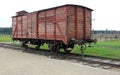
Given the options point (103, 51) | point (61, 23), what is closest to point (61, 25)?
point (61, 23)

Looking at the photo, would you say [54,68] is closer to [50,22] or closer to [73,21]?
[73,21]

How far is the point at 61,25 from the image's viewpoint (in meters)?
16.2

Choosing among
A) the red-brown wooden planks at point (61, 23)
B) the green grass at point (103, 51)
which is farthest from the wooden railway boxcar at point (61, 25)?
the green grass at point (103, 51)

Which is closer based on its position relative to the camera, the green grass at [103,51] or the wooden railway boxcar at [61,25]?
the wooden railway boxcar at [61,25]

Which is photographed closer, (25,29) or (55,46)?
(55,46)

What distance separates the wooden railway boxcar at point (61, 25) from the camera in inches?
623

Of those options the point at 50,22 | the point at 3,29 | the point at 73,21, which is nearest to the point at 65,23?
the point at 73,21

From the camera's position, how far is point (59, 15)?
16484 mm

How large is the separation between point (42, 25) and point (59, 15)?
266 cm

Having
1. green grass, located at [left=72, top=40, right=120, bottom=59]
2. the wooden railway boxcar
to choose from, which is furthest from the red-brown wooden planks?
green grass, located at [left=72, top=40, right=120, bottom=59]

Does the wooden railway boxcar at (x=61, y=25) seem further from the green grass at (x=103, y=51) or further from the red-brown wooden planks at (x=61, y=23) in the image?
the green grass at (x=103, y=51)

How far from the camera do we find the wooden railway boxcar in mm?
15827

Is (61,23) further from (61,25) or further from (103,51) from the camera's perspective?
(103,51)

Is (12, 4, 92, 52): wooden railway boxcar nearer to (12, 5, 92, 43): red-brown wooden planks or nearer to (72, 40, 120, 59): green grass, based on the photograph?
(12, 5, 92, 43): red-brown wooden planks
